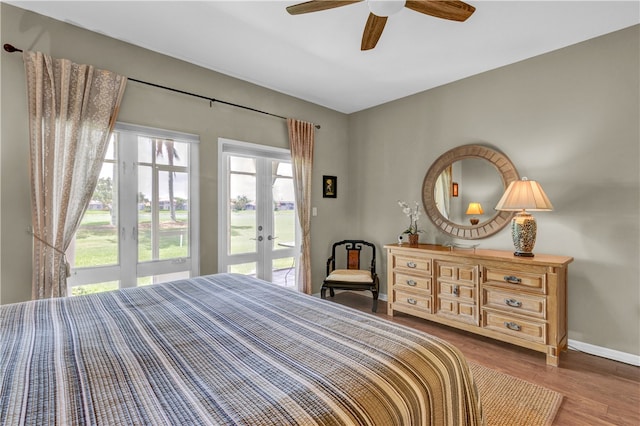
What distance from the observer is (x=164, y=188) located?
2.97 metres

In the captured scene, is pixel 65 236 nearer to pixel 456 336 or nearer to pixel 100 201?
pixel 100 201

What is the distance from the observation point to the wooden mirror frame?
3135 mm

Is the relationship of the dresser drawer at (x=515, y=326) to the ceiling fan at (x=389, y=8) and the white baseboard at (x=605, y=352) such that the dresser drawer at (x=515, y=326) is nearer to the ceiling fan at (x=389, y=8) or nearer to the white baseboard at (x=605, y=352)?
the white baseboard at (x=605, y=352)

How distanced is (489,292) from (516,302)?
8.7 inches

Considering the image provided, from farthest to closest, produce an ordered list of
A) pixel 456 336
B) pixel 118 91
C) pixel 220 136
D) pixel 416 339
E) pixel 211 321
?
pixel 220 136
pixel 456 336
pixel 118 91
pixel 211 321
pixel 416 339

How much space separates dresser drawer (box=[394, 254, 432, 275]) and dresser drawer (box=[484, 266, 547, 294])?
0.57 m

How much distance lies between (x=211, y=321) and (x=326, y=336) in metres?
0.57

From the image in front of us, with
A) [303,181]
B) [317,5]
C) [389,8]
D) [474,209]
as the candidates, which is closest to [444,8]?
[389,8]

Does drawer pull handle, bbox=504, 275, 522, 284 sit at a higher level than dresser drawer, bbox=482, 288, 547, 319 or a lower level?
higher

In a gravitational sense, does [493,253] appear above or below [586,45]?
below

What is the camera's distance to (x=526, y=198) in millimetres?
2594

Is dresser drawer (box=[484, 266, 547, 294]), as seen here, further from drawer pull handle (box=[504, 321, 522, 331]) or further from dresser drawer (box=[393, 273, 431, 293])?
dresser drawer (box=[393, 273, 431, 293])

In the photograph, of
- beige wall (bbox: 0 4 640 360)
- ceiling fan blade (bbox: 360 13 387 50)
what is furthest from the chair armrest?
ceiling fan blade (bbox: 360 13 387 50)

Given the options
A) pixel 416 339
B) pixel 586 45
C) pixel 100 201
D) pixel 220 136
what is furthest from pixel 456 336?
pixel 100 201
